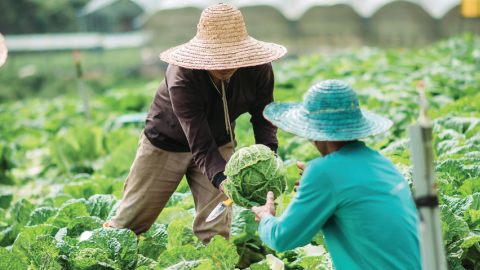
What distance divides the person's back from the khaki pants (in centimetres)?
139

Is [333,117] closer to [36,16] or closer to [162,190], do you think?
[162,190]

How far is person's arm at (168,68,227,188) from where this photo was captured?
2.79 metres

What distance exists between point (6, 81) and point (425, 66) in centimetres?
1411

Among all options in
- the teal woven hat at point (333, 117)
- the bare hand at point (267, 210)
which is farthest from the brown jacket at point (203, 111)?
the teal woven hat at point (333, 117)

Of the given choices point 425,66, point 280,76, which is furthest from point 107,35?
point 425,66

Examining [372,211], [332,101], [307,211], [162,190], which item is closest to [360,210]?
[372,211]

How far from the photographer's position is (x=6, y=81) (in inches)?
659

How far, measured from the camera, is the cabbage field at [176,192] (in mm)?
2961

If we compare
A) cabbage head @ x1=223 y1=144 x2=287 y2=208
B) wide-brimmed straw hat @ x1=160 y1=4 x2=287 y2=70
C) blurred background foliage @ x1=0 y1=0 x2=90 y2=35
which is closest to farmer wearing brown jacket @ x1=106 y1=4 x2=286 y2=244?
wide-brimmed straw hat @ x1=160 y1=4 x2=287 y2=70

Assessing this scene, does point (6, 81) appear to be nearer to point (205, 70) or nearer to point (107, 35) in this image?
point (107, 35)

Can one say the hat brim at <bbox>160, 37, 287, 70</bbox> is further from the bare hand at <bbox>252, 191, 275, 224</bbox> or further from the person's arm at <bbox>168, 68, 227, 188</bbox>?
the bare hand at <bbox>252, 191, 275, 224</bbox>

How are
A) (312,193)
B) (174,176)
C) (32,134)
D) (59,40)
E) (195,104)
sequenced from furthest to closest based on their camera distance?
(59,40) → (32,134) → (174,176) → (195,104) → (312,193)

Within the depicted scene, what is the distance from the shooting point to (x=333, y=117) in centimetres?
203

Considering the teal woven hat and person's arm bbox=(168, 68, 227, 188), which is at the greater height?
the teal woven hat
